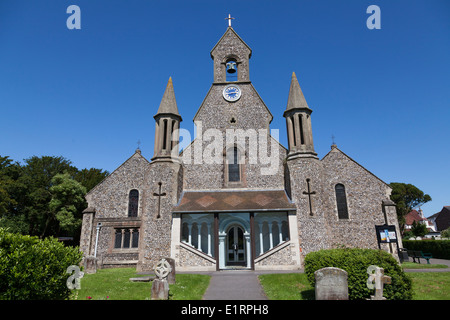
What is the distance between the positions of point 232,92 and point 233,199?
10.1 m

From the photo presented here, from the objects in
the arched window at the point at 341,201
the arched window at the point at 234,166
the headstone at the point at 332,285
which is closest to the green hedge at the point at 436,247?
the arched window at the point at 341,201

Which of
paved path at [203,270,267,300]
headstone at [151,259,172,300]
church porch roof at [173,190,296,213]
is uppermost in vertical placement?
church porch roof at [173,190,296,213]

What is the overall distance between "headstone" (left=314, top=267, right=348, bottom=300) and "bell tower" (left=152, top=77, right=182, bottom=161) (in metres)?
13.7

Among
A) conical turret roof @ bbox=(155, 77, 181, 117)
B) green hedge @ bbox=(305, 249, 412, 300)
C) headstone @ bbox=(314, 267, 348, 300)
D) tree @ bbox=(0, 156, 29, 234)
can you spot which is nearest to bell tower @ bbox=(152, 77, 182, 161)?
conical turret roof @ bbox=(155, 77, 181, 117)

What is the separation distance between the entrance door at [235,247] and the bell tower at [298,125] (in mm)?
7068

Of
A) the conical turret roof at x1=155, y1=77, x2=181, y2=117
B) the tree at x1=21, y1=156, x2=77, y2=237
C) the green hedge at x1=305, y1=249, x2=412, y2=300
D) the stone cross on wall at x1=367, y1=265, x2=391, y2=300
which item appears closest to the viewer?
the stone cross on wall at x1=367, y1=265, x2=391, y2=300

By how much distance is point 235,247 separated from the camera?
61.0ft

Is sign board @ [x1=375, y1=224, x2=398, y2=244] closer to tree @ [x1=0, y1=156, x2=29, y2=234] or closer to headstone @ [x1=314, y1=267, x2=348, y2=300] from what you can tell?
headstone @ [x1=314, y1=267, x2=348, y2=300]

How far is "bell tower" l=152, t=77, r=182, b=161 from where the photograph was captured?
61.9ft

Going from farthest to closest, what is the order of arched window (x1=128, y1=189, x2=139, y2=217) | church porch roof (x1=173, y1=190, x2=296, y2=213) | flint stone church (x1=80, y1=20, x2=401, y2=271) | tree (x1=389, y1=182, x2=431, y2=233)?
tree (x1=389, y1=182, x2=431, y2=233), arched window (x1=128, y1=189, x2=139, y2=217), church porch roof (x1=173, y1=190, x2=296, y2=213), flint stone church (x1=80, y1=20, x2=401, y2=271)

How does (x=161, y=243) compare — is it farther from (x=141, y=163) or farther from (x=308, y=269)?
(x=308, y=269)

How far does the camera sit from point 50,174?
1383 inches

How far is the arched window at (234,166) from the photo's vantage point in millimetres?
20375
